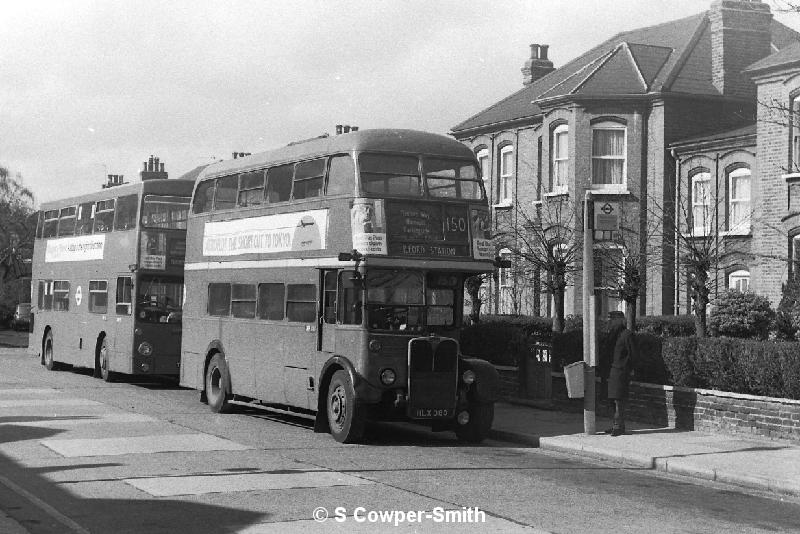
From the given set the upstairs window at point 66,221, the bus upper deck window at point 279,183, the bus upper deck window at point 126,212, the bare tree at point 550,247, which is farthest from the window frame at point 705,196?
the bus upper deck window at point 279,183

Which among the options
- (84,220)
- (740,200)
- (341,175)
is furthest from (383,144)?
(740,200)

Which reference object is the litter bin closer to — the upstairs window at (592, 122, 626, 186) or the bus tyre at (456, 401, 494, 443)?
the bus tyre at (456, 401, 494, 443)

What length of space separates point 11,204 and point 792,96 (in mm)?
57420

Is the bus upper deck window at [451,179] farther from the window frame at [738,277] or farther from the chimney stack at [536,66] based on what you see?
the chimney stack at [536,66]

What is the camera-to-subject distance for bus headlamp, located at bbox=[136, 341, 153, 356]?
25.0 meters

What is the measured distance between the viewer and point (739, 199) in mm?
32406

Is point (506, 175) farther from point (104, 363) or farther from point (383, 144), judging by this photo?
point (383, 144)

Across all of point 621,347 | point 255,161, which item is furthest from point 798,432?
point 255,161

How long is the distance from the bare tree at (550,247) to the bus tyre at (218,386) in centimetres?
915

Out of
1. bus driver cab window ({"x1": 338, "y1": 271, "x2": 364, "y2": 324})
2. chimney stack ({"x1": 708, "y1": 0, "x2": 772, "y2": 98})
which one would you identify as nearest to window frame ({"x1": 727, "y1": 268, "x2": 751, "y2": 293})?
chimney stack ({"x1": 708, "y1": 0, "x2": 772, "y2": 98})

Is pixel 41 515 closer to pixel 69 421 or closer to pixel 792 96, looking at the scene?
pixel 69 421

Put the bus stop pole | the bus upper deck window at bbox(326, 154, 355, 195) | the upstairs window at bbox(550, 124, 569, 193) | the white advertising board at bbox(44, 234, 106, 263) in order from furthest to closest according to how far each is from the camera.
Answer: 1. the upstairs window at bbox(550, 124, 569, 193)
2. the white advertising board at bbox(44, 234, 106, 263)
3. the bus stop pole
4. the bus upper deck window at bbox(326, 154, 355, 195)

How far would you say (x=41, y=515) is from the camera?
10.1 meters

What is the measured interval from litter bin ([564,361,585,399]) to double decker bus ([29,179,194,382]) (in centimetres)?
1094
